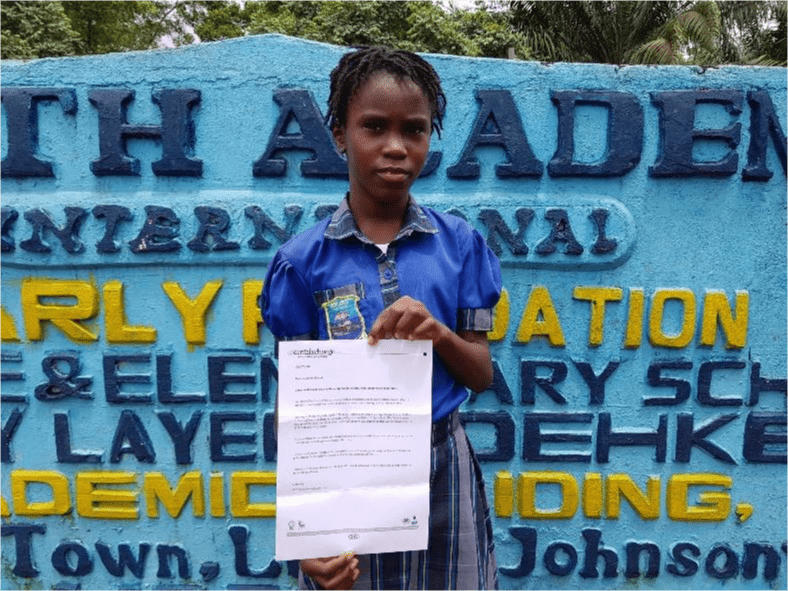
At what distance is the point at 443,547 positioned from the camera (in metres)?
1.27

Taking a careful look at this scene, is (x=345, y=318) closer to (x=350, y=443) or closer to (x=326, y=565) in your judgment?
(x=350, y=443)

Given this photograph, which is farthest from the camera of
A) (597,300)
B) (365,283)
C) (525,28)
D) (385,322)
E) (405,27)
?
(525,28)

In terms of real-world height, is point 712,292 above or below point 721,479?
above

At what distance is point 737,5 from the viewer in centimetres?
1069

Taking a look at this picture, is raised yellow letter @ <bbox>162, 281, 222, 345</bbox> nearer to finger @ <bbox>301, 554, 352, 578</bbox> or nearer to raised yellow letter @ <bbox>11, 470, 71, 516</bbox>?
raised yellow letter @ <bbox>11, 470, 71, 516</bbox>

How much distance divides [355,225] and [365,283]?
12cm

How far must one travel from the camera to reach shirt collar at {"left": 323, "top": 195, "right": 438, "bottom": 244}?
1.18 m

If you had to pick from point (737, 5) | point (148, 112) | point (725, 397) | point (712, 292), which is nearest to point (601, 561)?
point (725, 397)

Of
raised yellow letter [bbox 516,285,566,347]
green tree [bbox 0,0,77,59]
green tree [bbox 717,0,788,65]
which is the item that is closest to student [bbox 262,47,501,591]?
raised yellow letter [bbox 516,285,566,347]

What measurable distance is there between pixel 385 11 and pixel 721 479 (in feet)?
29.6

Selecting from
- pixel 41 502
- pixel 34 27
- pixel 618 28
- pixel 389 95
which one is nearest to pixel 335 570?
pixel 389 95

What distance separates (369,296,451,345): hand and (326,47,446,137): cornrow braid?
40 centimetres

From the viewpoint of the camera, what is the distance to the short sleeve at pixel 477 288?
122 centimetres

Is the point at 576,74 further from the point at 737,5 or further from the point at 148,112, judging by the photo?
the point at 737,5
